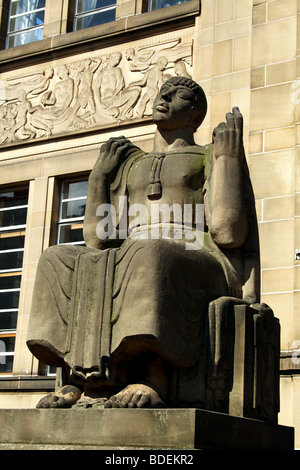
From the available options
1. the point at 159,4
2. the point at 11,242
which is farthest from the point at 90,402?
the point at 159,4

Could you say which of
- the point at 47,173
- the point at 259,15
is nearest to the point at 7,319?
the point at 47,173

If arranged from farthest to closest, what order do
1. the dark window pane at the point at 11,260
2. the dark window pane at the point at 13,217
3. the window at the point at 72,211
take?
the dark window pane at the point at 13,217
the dark window pane at the point at 11,260
the window at the point at 72,211

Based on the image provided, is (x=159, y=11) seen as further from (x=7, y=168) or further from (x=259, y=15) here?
(x=7, y=168)

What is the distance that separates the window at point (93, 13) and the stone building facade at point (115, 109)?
0.09 feet

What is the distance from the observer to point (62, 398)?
6434mm

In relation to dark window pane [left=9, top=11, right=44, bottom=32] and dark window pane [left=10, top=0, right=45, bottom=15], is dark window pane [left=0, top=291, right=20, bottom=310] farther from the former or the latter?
dark window pane [left=10, top=0, right=45, bottom=15]

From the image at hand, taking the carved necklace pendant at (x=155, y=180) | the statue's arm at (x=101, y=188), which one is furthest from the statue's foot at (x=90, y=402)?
the carved necklace pendant at (x=155, y=180)

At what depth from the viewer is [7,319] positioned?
14.8 metres

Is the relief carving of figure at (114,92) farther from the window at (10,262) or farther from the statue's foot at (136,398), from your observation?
the statue's foot at (136,398)

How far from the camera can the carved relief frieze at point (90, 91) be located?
14.2 m

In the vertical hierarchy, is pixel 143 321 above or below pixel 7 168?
below

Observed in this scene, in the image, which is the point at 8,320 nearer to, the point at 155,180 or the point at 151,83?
the point at 151,83

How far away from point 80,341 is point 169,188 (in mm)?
1578

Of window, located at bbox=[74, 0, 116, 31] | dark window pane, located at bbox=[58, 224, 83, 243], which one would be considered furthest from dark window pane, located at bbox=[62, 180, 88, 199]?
window, located at bbox=[74, 0, 116, 31]
